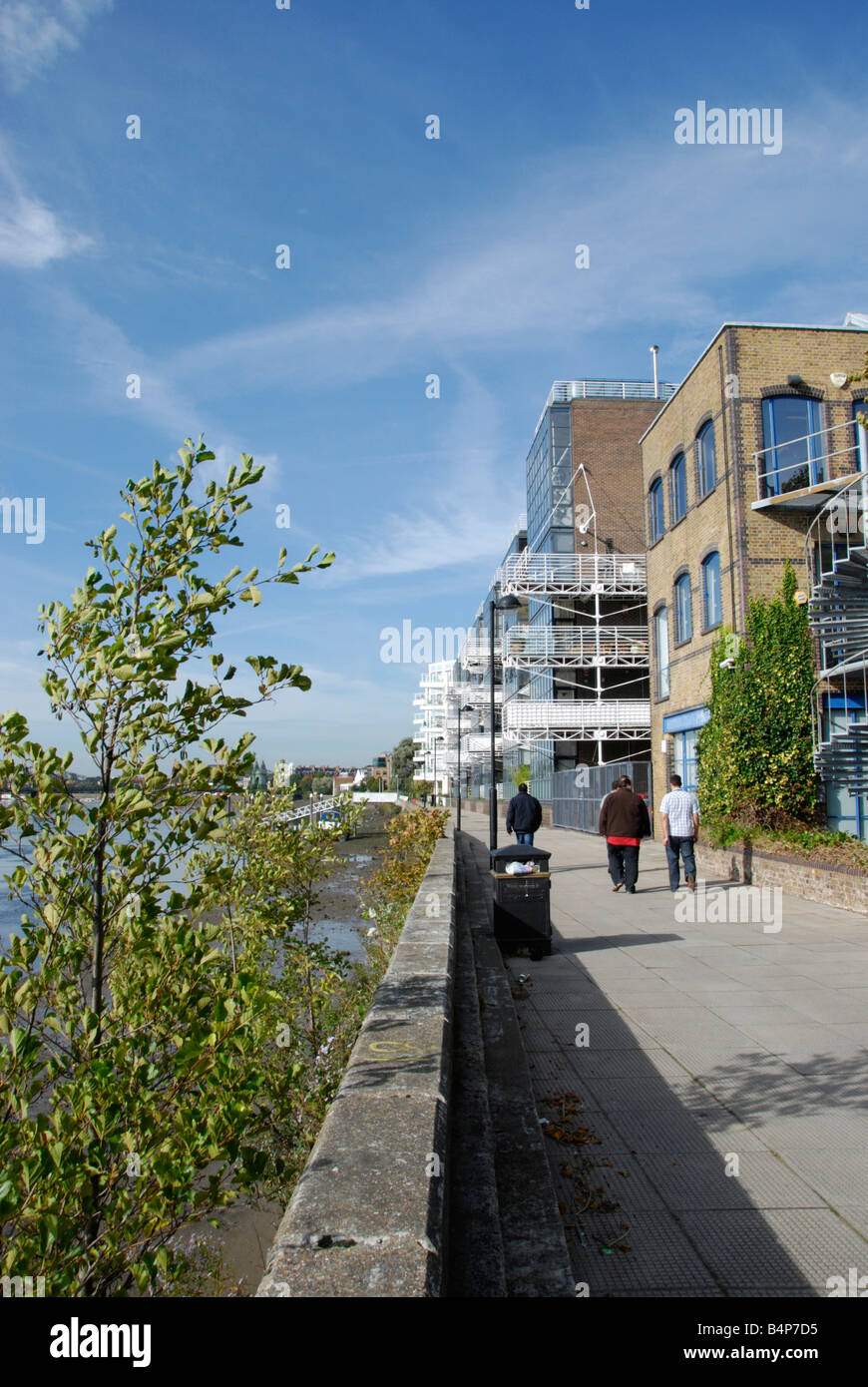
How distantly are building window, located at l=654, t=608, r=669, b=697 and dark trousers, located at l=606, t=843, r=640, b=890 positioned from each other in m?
10.6

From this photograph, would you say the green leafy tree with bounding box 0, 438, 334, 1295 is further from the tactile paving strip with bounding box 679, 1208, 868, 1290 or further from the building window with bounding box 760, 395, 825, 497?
the building window with bounding box 760, 395, 825, 497

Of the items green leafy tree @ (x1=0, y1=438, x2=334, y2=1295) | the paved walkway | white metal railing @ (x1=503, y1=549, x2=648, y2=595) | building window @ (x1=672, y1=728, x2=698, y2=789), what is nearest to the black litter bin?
the paved walkway

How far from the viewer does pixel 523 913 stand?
364 inches

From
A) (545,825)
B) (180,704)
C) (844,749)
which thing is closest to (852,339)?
(844,749)

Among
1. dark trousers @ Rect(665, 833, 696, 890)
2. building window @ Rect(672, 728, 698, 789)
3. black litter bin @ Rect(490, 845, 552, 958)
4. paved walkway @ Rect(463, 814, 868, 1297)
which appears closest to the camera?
paved walkway @ Rect(463, 814, 868, 1297)

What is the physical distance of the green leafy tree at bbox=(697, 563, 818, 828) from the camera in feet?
56.0

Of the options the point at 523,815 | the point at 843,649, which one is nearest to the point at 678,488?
the point at 843,649

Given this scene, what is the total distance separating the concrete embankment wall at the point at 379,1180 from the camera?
1.98 m

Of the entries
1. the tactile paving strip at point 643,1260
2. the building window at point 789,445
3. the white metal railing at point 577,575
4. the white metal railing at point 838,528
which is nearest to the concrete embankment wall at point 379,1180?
the tactile paving strip at point 643,1260

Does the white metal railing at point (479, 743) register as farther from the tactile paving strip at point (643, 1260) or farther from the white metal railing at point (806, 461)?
the tactile paving strip at point (643, 1260)

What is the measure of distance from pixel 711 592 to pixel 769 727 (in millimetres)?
4615

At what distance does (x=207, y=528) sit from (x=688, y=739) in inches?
844
